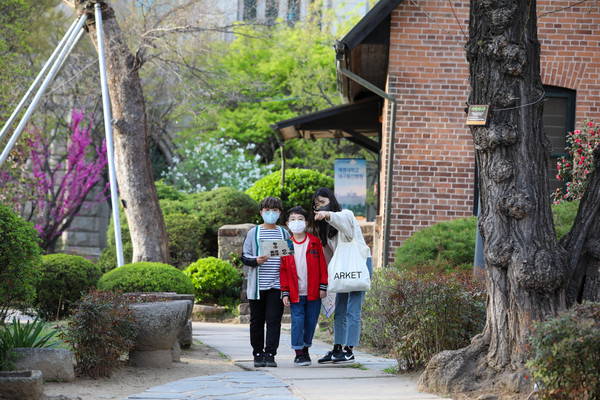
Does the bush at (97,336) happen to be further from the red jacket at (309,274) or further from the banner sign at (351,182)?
the banner sign at (351,182)

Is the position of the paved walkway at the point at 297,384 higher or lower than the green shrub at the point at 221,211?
lower

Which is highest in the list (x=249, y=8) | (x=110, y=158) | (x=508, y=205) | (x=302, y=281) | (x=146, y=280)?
(x=249, y=8)

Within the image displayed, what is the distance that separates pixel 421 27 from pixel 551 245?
7.08 m

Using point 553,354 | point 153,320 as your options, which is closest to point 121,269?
point 153,320

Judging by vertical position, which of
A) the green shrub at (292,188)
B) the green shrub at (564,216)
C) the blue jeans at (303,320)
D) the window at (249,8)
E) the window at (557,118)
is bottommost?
the blue jeans at (303,320)

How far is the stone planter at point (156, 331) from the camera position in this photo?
6977 millimetres

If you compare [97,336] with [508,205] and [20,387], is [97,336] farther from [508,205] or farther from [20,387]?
[508,205]

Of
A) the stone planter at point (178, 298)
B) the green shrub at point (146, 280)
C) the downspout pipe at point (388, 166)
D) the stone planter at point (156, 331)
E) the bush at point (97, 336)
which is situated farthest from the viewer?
the downspout pipe at point (388, 166)

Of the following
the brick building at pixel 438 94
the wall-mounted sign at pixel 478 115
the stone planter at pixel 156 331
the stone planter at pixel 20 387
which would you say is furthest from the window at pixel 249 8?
the stone planter at pixel 20 387

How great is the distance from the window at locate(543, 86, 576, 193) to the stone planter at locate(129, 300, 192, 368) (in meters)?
7.29

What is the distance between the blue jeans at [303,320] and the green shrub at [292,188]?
32.9 ft

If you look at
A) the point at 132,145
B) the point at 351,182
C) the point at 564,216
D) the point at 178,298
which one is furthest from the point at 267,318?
the point at 351,182

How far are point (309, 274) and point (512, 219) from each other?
7.67 feet

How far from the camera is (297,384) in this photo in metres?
6.14
